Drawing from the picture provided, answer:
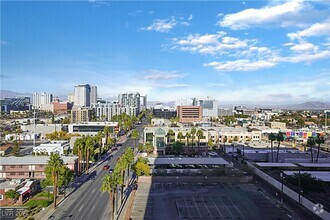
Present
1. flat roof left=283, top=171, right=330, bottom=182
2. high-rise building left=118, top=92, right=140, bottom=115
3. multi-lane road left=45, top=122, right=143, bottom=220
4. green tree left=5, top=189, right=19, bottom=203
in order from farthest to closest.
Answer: high-rise building left=118, top=92, right=140, bottom=115
flat roof left=283, top=171, right=330, bottom=182
green tree left=5, top=189, right=19, bottom=203
multi-lane road left=45, top=122, right=143, bottom=220

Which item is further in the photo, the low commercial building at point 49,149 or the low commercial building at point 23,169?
the low commercial building at point 49,149

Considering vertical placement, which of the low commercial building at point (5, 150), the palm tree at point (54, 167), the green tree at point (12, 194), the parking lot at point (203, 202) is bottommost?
the parking lot at point (203, 202)

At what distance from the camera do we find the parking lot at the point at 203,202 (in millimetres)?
26672

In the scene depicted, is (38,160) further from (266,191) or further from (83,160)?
(266,191)

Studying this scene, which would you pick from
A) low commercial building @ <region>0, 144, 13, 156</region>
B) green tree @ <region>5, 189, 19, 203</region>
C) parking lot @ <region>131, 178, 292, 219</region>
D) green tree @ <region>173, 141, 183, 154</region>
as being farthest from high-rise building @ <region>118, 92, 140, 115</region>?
green tree @ <region>5, 189, 19, 203</region>

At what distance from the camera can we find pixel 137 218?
2570 centimetres

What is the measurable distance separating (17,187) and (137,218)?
14.3 m

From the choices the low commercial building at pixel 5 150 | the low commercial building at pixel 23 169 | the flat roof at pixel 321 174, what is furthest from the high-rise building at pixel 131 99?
the flat roof at pixel 321 174

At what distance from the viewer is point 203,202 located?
3019cm

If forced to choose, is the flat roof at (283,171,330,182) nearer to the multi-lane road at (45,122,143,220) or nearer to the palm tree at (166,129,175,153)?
the multi-lane road at (45,122,143,220)

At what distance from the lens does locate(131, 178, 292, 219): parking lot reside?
2667cm

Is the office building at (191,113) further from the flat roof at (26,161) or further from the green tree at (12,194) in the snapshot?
the green tree at (12,194)

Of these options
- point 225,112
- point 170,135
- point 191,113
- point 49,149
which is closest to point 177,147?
point 170,135

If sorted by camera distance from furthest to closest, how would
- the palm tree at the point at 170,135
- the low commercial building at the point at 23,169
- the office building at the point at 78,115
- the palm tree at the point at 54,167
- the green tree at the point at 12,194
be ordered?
the office building at the point at 78,115 < the palm tree at the point at 170,135 < the low commercial building at the point at 23,169 < the green tree at the point at 12,194 < the palm tree at the point at 54,167
